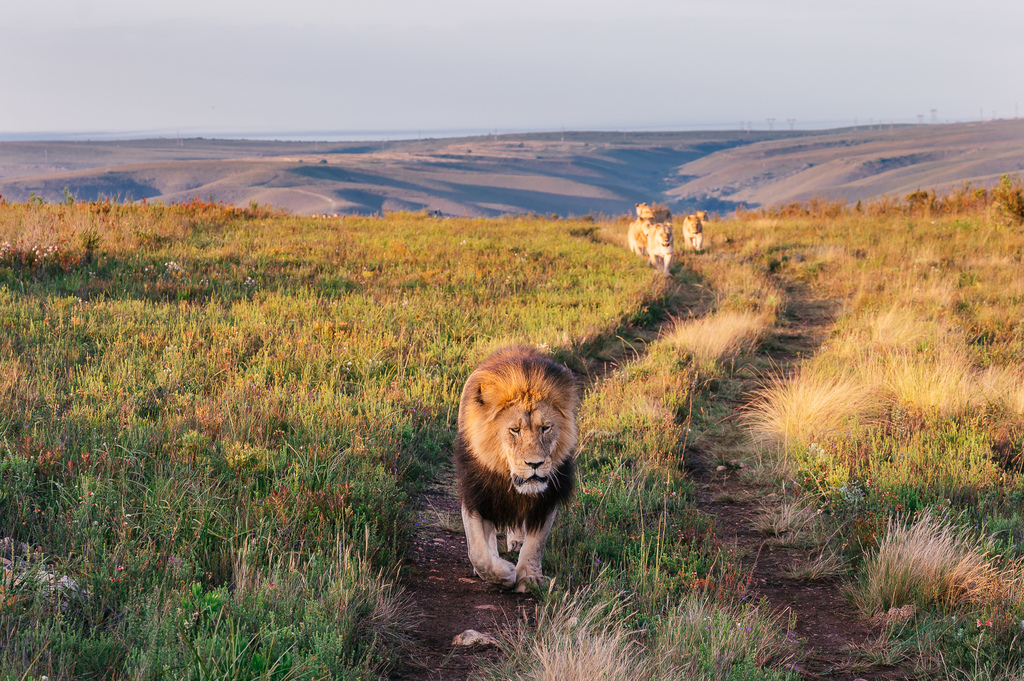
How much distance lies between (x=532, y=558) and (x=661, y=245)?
39.4 feet

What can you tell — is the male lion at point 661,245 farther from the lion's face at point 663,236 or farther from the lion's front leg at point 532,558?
the lion's front leg at point 532,558

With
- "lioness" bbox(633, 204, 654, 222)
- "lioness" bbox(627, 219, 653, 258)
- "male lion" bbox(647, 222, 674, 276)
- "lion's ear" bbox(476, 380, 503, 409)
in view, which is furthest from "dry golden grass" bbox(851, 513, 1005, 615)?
"lioness" bbox(633, 204, 654, 222)

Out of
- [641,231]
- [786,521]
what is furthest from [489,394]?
[641,231]

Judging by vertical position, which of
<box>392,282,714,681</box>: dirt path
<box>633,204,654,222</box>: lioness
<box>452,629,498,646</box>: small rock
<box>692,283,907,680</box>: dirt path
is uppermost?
<box>633,204,654,222</box>: lioness

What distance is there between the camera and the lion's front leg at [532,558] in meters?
3.85

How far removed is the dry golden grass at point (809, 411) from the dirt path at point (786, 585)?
0.27 m

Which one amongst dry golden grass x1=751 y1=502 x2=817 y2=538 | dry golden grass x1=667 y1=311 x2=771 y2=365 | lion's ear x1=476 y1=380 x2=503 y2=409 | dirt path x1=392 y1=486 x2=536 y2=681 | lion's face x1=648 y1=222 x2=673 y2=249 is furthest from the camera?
lion's face x1=648 y1=222 x2=673 y2=249

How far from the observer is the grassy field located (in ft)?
9.99

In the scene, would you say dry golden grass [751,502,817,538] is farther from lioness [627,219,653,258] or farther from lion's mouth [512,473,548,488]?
lioness [627,219,653,258]

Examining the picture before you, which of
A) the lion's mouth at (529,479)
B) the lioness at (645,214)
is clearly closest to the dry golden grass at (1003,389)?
the lion's mouth at (529,479)

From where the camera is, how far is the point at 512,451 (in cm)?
341

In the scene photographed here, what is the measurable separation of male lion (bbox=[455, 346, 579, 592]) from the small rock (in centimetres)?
44

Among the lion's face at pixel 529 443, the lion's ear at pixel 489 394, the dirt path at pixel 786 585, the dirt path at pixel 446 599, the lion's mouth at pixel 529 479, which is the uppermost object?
the lion's ear at pixel 489 394

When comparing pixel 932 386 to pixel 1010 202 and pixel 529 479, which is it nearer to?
pixel 529 479
